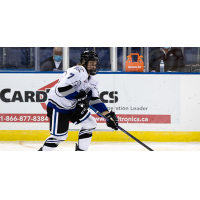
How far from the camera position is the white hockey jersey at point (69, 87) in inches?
93.5

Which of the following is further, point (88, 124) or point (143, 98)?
point (143, 98)

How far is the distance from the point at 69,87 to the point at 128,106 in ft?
5.77

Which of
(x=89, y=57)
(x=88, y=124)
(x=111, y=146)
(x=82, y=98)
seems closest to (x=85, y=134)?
(x=88, y=124)

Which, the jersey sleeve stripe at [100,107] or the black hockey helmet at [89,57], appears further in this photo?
the jersey sleeve stripe at [100,107]

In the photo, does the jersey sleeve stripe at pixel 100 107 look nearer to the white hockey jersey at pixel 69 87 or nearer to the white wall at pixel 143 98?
the white hockey jersey at pixel 69 87

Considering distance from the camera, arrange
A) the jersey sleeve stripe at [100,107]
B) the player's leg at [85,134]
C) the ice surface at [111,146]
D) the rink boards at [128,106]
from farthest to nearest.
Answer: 1. the rink boards at [128,106]
2. the ice surface at [111,146]
3. the jersey sleeve stripe at [100,107]
4. the player's leg at [85,134]

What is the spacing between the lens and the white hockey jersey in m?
2.38

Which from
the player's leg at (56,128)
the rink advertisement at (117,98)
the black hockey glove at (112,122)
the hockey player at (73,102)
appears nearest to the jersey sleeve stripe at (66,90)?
the hockey player at (73,102)

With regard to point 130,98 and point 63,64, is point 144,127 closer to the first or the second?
point 130,98

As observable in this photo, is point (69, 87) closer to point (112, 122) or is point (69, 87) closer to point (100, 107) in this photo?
point (100, 107)

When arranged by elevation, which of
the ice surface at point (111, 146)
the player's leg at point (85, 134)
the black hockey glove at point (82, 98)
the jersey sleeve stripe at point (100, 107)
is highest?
the black hockey glove at point (82, 98)

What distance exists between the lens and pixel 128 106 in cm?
395

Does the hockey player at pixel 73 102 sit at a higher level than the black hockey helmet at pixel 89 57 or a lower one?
lower

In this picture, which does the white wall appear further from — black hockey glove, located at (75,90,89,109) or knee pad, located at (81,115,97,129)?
black hockey glove, located at (75,90,89,109)
